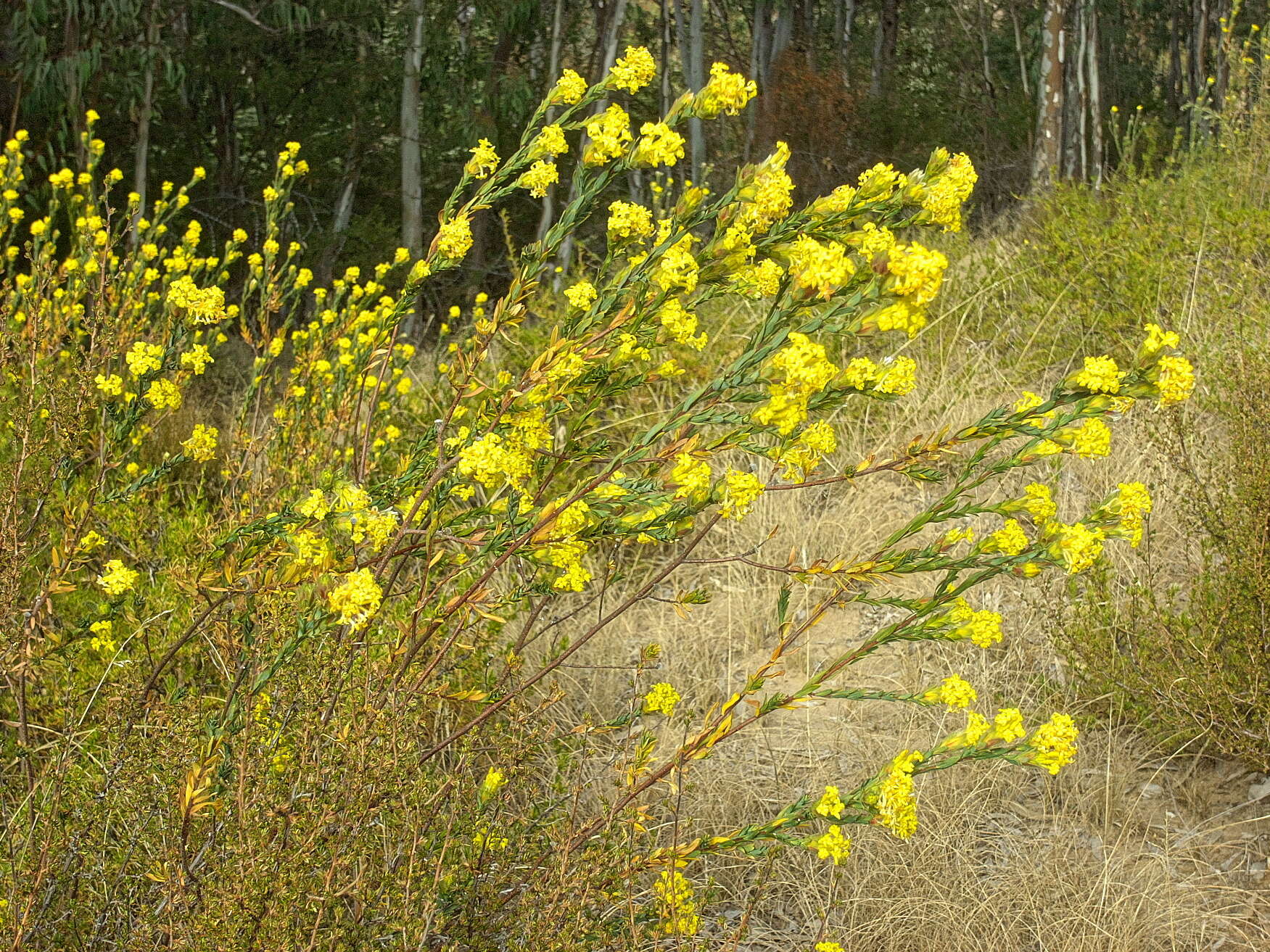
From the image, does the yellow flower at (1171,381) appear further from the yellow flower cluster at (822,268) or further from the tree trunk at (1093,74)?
the tree trunk at (1093,74)

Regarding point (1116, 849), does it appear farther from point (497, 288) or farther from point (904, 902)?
point (497, 288)

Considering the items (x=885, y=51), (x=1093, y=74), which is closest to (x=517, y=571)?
(x=1093, y=74)

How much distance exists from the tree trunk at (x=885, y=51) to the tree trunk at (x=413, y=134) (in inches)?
271

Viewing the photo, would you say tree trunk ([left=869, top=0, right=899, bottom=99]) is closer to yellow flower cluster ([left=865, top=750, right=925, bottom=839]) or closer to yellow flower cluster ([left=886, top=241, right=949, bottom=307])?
yellow flower cluster ([left=886, top=241, right=949, bottom=307])

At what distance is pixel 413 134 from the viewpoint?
8.44 m

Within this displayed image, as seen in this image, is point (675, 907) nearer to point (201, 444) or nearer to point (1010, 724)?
point (1010, 724)

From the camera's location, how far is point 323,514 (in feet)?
4.83

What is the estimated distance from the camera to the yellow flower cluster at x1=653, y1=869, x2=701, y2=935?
1708mm

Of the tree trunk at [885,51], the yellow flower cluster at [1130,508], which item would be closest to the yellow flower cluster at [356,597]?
the yellow flower cluster at [1130,508]

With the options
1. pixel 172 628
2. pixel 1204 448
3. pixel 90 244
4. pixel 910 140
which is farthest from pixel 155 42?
pixel 910 140

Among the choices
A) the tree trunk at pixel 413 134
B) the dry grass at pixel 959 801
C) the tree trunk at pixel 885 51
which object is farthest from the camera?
the tree trunk at pixel 885 51

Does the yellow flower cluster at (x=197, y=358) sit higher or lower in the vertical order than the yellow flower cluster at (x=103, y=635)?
higher

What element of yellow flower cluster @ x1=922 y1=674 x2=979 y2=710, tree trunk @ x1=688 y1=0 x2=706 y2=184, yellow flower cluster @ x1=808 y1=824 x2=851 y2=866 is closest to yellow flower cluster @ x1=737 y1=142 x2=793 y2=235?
yellow flower cluster @ x1=922 y1=674 x2=979 y2=710

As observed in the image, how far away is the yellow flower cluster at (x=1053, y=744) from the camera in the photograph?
1468 mm
